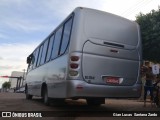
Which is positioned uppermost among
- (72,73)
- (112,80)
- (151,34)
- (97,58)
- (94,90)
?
(151,34)

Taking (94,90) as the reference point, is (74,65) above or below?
above

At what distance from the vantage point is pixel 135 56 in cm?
951

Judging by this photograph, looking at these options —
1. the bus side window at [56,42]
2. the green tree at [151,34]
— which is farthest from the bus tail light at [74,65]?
the green tree at [151,34]

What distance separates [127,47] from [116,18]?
1.02m

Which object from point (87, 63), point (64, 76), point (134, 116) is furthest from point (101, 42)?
point (134, 116)

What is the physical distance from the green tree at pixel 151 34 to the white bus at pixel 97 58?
48.0 feet

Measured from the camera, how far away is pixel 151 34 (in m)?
24.1

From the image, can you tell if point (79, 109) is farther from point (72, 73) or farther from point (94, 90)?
point (72, 73)

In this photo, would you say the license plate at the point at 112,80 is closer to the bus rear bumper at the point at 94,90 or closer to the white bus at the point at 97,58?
the white bus at the point at 97,58

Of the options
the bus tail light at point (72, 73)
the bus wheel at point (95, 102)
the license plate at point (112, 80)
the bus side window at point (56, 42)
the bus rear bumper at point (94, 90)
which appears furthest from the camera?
the bus wheel at point (95, 102)

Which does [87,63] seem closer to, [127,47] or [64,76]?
[64,76]

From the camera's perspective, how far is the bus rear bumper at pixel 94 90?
321 inches

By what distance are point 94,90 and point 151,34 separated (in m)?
17.0

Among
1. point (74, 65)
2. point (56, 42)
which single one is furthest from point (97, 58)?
point (56, 42)
